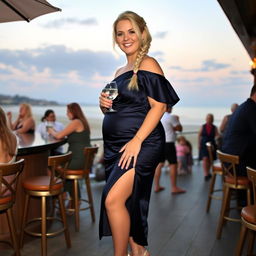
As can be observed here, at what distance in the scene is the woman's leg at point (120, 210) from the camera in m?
1.89

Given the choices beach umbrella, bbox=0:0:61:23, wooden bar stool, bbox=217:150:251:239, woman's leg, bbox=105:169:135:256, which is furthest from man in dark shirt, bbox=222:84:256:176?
beach umbrella, bbox=0:0:61:23

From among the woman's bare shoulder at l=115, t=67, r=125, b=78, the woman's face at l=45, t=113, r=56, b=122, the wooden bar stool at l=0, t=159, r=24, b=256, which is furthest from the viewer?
the woman's face at l=45, t=113, r=56, b=122

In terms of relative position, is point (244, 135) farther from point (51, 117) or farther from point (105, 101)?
point (51, 117)

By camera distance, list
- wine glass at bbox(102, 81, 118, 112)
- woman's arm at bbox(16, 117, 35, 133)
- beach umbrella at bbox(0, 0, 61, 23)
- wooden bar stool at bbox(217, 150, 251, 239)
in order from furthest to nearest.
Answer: woman's arm at bbox(16, 117, 35, 133) → wooden bar stool at bbox(217, 150, 251, 239) → beach umbrella at bbox(0, 0, 61, 23) → wine glass at bbox(102, 81, 118, 112)

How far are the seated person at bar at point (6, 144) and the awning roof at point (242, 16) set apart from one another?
2.61 meters

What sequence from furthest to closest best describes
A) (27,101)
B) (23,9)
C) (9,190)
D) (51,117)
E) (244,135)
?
(27,101), (51,117), (244,135), (23,9), (9,190)

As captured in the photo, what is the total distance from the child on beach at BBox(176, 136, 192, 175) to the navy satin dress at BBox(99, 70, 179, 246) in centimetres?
469

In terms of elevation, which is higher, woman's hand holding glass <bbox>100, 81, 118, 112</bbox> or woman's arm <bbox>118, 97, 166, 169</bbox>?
woman's hand holding glass <bbox>100, 81, 118, 112</bbox>

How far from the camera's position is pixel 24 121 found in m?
5.23

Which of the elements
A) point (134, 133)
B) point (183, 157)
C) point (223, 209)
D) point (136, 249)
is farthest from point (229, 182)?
point (183, 157)

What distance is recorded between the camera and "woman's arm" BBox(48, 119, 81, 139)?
383 cm

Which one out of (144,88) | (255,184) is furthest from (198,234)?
(144,88)

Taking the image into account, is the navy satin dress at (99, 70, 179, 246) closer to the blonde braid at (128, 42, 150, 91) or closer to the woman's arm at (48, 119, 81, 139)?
the blonde braid at (128, 42, 150, 91)

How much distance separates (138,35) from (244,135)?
196cm
